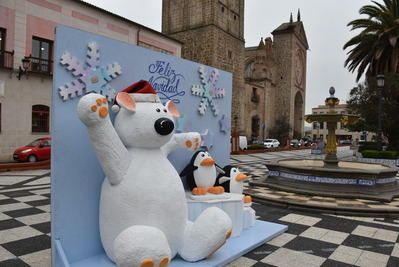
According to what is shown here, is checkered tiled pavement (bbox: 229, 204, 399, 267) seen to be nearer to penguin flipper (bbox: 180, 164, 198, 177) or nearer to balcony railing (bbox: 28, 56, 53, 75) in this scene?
penguin flipper (bbox: 180, 164, 198, 177)

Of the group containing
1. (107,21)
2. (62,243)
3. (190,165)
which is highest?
(107,21)

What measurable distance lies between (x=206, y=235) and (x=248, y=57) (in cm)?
4929

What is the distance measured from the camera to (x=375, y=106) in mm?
18984

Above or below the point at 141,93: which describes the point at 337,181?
below

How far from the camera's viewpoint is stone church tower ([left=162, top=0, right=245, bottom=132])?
30316 millimetres

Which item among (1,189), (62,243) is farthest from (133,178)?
(1,189)

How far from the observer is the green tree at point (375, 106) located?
60.8 ft

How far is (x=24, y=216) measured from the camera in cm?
532

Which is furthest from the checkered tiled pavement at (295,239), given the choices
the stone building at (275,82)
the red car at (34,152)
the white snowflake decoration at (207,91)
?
the stone building at (275,82)

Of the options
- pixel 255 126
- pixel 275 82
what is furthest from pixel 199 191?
pixel 275 82

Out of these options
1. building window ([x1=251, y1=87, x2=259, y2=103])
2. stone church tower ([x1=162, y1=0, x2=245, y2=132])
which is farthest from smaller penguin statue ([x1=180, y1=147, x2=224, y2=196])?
building window ([x1=251, y1=87, x2=259, y2=103])

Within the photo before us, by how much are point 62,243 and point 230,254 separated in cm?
180

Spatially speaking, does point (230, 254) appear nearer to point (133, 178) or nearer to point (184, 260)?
point (184, 260)

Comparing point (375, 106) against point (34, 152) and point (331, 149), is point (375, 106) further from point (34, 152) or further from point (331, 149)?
point (34, 152)
